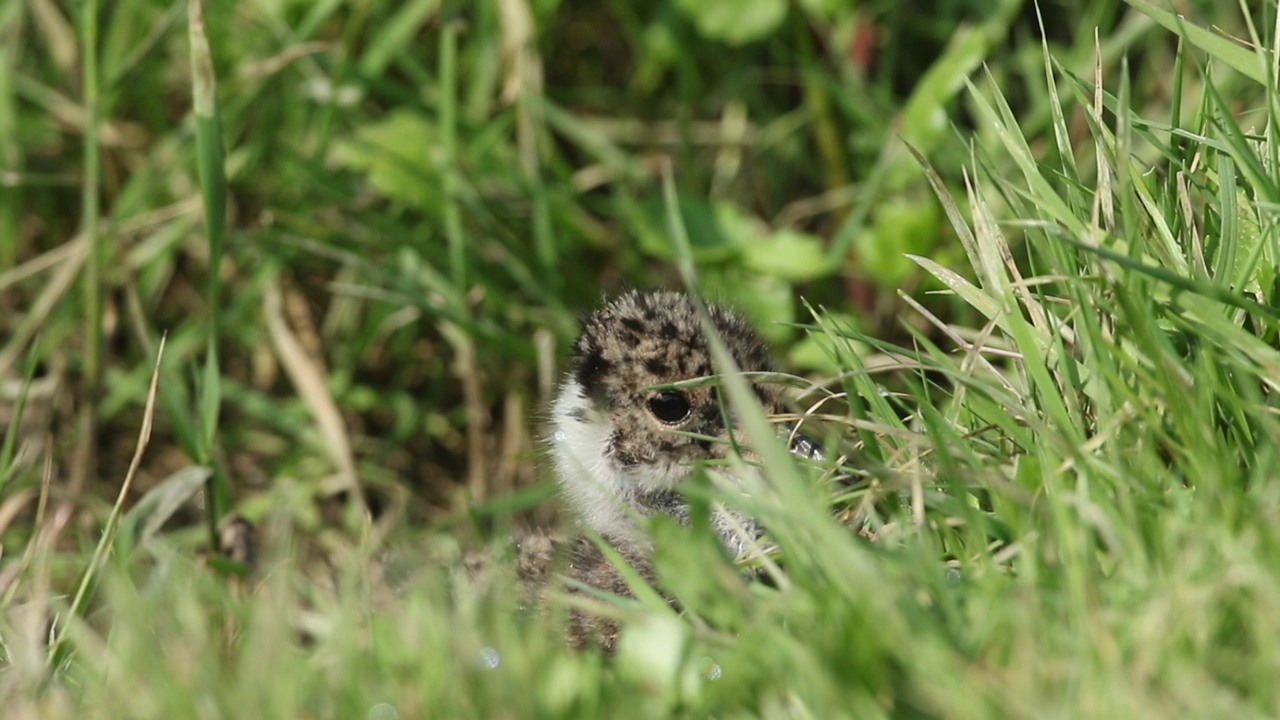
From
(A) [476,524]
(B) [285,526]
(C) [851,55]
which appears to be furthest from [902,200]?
(B) [285,526]

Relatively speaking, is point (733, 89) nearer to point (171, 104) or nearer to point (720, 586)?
point (171, 104)

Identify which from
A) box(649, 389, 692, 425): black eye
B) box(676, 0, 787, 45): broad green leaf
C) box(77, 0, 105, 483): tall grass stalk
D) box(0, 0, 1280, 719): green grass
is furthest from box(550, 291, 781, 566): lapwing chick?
box(676, 0, 787, 45): broad green leaf

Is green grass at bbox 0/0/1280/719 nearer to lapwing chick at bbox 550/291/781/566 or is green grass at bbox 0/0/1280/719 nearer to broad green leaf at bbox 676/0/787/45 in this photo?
broad green leaf at bbox 676/0/787/45

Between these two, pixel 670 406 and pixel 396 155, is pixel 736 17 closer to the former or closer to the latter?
pixel 396 155

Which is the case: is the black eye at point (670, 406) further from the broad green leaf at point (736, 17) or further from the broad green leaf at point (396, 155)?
the broad green leaf at point (736, 17)

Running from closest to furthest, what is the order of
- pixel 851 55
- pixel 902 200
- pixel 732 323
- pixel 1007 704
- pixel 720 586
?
pixel 1007 704 < pixel 720 586 < pixel 732 323 < pixel 902 200 < pixel 851 55
